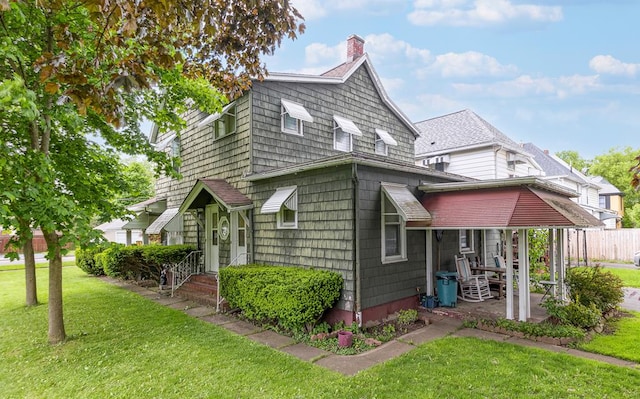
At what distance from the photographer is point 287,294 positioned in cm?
709

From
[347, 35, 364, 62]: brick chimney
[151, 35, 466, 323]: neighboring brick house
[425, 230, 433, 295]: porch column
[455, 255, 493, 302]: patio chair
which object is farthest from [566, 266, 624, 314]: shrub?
[347, 35, 364, 62]: brick chimney

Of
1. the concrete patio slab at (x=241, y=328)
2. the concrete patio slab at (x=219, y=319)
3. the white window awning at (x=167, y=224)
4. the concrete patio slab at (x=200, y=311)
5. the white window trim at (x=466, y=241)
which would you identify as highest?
the white window awning at (x=167, y=224)

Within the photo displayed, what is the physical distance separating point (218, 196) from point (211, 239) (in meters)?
2.94

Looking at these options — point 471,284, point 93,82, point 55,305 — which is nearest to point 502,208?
point 471,284

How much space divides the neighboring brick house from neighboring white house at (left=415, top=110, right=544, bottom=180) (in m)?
3.33

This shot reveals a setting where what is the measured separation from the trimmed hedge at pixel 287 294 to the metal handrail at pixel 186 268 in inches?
170

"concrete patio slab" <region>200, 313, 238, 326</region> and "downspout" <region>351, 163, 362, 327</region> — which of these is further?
"concrete patio slab" <region>200, 313, 238, 326</region>

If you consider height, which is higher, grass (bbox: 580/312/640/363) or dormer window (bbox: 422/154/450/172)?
dormer window (bbox: 422/154/450/172)

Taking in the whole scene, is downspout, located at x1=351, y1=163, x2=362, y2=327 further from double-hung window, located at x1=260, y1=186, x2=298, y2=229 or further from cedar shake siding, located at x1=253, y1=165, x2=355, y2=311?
double-hung window, located at x1=260, y1=186, x2=298, y2=229

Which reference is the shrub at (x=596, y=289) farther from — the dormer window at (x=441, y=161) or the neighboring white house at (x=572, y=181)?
the neighboring white house at (x=572, y=181)

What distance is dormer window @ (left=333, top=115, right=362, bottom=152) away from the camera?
39.9 ft

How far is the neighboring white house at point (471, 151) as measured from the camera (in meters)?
16.5

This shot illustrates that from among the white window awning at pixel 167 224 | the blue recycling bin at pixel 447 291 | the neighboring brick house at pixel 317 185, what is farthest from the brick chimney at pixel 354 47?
the blue recycling bin at pixel 447 291

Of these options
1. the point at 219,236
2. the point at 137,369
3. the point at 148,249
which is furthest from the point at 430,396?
the point at 148,249
